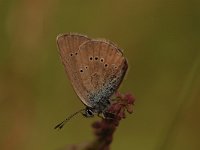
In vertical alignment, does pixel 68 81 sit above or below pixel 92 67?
below

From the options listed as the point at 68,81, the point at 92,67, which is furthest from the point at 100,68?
the point at 68,81

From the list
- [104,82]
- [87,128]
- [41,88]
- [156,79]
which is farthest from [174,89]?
[104,82]

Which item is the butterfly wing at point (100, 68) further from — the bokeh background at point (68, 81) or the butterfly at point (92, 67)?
the bokeh background at point (68, 81)

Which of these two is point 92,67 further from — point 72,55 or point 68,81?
point 68,81

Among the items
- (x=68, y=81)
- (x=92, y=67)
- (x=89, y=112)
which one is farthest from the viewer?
(x=68, y=81)

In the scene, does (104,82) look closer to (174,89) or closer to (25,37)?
(25,37)
